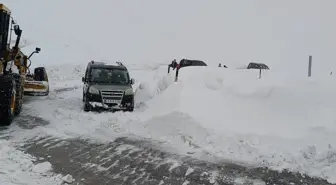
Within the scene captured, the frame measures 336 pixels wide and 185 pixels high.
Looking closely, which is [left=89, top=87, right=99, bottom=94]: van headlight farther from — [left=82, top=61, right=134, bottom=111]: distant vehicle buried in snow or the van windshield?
the van windshield

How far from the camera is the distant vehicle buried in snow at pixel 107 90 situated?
14164 mm

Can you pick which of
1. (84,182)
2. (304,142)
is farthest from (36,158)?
(304,142)

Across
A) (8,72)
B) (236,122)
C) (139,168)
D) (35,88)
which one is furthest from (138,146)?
(35,88)

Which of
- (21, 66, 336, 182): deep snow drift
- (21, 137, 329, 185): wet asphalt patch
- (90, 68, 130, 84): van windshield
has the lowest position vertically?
(21, 137, 329, 185): wet asphalt patch

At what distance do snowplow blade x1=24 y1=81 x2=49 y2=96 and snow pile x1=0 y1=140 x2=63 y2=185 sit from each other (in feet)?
25.1

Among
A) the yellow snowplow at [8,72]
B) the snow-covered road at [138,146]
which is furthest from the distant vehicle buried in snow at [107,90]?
the yellow snowplow at [8,72]

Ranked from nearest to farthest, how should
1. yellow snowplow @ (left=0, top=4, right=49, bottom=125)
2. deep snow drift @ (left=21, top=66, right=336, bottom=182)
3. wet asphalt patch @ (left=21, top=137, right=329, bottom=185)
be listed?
wet asphalt patch @ (left=21, top=137, right=329, bottom=185)
deep snow drift @ (left=21, top=66, right=336, bottom=182)
yellow snowplow @ (left=0, top=4, right=49, bottom=125)

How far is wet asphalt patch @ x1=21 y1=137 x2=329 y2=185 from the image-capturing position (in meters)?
7.18

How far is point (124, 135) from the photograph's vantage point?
1089 centimetres

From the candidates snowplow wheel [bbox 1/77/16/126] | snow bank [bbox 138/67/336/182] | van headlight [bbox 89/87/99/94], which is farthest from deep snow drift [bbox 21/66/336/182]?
snowplow wheel [bbox 1/77/16/126]

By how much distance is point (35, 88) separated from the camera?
52.1ft

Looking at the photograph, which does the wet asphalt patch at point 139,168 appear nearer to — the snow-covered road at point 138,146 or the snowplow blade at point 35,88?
the snow-covered road at point 138,146

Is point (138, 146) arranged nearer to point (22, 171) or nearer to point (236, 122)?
point (236, 122)

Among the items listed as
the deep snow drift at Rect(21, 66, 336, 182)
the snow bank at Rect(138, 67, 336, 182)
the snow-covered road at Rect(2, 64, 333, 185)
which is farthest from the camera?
the deep snow drift at Rect(21, 66, 336, 182)
